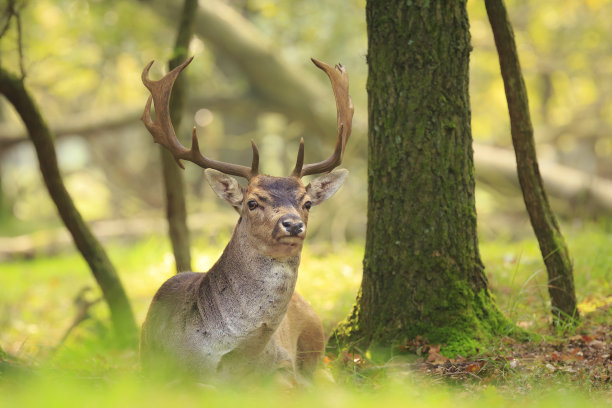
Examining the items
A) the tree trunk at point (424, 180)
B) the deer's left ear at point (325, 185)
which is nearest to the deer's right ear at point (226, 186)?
the deer's left ear at point (325, 185)

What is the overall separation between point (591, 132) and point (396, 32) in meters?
12.3

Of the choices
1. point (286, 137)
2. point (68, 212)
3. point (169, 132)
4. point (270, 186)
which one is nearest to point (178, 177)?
point (68, 212)

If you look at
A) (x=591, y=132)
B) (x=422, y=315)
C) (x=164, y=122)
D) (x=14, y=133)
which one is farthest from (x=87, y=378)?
(x=591, y=132)

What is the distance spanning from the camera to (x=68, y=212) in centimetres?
695

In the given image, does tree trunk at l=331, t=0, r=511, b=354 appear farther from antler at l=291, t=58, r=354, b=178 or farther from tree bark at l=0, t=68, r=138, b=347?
tree bark at l=0, t=68, r=138, b=347

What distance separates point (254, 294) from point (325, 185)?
1.00 meters

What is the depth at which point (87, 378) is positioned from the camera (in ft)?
16.7

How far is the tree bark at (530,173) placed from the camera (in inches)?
231

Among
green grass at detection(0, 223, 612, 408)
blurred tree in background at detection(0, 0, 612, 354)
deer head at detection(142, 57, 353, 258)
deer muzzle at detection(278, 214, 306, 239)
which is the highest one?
blurred tree in background at detection(0, 0, 612, 354)

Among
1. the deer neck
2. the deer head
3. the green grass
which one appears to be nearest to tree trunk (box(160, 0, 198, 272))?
the green grass

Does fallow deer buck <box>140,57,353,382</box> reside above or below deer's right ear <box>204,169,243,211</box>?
below

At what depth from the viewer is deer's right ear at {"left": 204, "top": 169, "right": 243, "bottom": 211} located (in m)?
5.07

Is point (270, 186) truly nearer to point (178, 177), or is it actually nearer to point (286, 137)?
point (178, 177)

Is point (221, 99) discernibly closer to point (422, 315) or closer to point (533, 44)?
point (533, 44)
